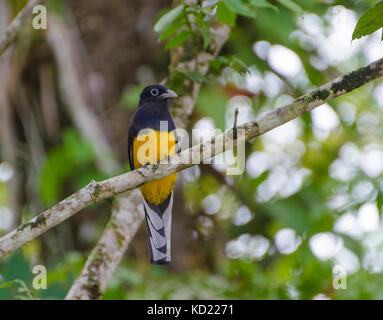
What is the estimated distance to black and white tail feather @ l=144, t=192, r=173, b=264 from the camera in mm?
2779

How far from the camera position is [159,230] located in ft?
9.81

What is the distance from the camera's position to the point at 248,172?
5.55m

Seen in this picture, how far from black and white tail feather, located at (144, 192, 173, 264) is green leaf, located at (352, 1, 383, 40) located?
1397 mm

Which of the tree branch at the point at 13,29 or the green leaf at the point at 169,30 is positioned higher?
the tree branch at the point at 13,29

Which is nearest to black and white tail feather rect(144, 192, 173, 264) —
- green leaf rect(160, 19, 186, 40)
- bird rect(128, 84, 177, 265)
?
bird rect(128, 84, 177, 265)

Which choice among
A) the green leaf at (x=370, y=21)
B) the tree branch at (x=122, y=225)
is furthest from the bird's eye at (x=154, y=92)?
the green leaf at (x=370, y=21)

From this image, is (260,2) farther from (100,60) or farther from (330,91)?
(100,60)

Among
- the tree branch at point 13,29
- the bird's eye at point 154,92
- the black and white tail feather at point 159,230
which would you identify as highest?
the tree branch at point 13,29

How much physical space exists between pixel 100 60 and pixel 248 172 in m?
1.96

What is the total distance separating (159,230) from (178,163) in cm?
64

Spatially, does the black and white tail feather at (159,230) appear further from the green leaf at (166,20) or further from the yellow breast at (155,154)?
the green leaf at (166,20)

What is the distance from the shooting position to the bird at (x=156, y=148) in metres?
3.12

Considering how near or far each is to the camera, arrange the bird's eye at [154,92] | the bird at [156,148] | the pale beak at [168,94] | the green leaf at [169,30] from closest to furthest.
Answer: the green leaf at [169,30]
the bird at [156,148]
the pale beak at [168,94]
the bird's eye at [154,92]

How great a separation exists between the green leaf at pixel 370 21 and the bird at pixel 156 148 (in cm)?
129
